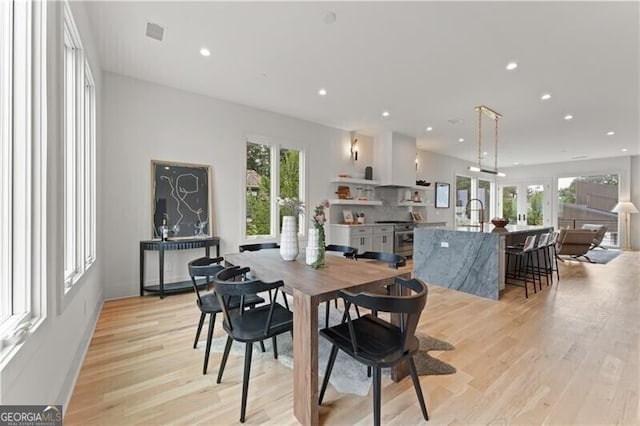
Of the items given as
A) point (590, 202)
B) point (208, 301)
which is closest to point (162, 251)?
point (208, 301)

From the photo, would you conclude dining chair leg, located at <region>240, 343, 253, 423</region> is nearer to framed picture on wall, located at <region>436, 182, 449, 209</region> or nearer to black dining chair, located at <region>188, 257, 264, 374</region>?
black dining chair, located at <region>188, 257, 264, 374</region>

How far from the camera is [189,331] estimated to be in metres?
2.78

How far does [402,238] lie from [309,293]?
561 centimetres

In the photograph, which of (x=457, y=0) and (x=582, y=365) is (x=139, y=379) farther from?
(x=457, y=0)

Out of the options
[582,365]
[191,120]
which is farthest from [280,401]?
[191,120]

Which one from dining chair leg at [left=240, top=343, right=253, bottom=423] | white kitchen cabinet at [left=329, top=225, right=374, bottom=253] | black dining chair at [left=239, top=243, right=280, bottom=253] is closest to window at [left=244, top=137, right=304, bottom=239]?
white kitchen cabinet at [left=329, top=225, right=374, bottom=253]

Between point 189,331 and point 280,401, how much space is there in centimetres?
145

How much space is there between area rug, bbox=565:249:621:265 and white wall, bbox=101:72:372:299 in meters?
7.84

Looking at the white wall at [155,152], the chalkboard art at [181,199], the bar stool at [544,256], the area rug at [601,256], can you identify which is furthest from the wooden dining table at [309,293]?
the area rug at [601,256]

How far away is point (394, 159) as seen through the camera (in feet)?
21.5

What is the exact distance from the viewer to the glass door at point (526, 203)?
9.96 meters

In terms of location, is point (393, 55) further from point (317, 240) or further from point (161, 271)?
point (161, 271)

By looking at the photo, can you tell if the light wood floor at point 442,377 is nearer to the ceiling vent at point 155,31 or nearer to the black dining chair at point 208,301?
the black dining chair at point 208,301

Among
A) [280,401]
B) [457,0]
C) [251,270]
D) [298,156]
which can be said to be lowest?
[280,401]
